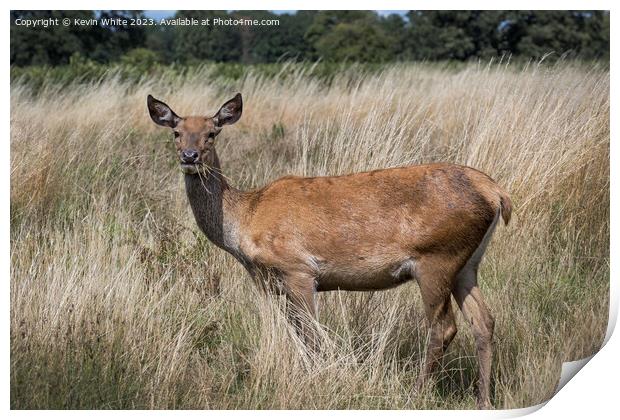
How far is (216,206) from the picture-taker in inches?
228

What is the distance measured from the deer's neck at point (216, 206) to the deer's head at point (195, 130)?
0.44 feet

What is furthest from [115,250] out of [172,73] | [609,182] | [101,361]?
[172,73]

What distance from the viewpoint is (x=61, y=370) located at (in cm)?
519

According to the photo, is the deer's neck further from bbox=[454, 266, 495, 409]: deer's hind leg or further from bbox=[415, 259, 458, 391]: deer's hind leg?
bbox=[454, 266, 495, 409]: deer's hind leg

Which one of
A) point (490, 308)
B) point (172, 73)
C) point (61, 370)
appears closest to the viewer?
point (61, 370)

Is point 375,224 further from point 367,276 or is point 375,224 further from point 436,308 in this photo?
point 436,308

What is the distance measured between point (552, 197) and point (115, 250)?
3.45 meters

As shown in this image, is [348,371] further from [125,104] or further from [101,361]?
[125,104]

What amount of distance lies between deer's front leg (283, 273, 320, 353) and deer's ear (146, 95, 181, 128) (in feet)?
4.15

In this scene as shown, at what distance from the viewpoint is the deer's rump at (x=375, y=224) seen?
5.30 m

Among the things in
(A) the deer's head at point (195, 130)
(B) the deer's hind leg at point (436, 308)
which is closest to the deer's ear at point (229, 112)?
(A) the deer's head at point (195, 130)

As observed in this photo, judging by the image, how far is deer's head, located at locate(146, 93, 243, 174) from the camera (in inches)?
219

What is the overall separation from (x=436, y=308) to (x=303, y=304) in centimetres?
79

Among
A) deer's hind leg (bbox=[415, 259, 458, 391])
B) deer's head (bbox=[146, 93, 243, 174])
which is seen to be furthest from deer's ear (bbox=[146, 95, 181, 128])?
deer's hind leg (bbox=[415, 259, 458, 391])
